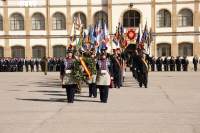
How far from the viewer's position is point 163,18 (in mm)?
56656

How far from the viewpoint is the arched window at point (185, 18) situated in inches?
2207

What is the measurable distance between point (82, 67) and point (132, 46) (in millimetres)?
36729

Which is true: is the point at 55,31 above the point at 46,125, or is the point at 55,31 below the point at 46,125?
above

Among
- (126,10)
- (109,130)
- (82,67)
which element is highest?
(126,10)

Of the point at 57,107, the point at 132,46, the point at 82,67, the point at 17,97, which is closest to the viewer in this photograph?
the point at 57,107

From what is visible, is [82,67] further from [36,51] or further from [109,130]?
[36,51]

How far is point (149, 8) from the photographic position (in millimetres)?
56219

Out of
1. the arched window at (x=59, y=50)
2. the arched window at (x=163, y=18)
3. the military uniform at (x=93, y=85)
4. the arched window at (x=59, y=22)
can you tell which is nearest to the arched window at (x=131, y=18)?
the arched window at (x=163, y=18)

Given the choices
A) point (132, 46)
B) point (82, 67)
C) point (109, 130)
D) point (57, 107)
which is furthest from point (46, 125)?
point (132, 46)

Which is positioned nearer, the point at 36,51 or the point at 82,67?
the point at 82,67

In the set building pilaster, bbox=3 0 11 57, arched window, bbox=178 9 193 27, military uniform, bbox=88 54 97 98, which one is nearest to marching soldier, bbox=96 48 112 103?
military uniform, bbox=88 54 97 98

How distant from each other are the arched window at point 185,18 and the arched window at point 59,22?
12.1 m

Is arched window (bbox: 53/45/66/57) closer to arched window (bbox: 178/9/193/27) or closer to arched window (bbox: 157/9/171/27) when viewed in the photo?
arched window (bbox: 157/9/171/27)

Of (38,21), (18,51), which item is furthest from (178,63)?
(18,51)
